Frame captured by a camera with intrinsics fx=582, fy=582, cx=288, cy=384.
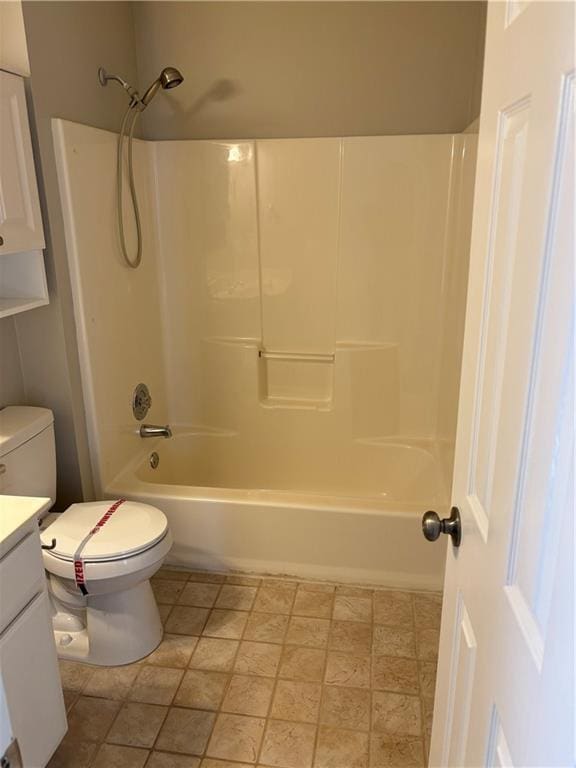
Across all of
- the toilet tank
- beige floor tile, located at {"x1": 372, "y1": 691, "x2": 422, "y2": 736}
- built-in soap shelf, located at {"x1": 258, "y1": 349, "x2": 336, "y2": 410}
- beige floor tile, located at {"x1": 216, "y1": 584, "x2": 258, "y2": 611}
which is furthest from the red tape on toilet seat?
built-in soap shelf, located at {"x1": 258, "y1": 349, "x2": 336, "y2": 410}

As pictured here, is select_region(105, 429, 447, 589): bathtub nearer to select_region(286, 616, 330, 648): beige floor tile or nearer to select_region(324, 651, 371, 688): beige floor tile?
select_region(286, 616, 330, 648): beige floor tile

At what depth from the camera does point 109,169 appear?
2348mm

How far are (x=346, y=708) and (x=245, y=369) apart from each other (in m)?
1.62

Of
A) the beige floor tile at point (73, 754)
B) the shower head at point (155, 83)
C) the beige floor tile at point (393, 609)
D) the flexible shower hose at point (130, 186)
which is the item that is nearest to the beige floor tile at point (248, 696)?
the beige floor tile at point (73, 754)

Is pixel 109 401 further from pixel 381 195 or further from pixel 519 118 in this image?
pixel 519 118

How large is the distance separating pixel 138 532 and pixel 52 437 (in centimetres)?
50

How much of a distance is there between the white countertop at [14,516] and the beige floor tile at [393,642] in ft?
4.10

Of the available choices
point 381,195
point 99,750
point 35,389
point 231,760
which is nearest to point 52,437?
point 35,389

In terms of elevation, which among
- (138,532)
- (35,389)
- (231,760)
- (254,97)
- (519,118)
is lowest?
(231,760)

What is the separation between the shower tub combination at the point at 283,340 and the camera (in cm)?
229

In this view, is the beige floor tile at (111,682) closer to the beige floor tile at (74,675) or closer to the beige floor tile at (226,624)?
the beige floor tile at (74,675)

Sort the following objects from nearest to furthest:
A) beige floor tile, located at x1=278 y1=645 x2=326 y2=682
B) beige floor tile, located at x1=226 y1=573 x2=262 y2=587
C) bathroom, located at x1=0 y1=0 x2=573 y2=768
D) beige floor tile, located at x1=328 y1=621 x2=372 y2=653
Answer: bathroom, located at x1=0 y1=0 x2=573 y2=768
beige floor tile, located at x1=278 y1=645 x2=326 y2=682
beige floor tile, located at x1=328 y1=621 x2=372 y2=653
beige floor tile, located at x1=226 y1=573 x2=262 y2=587

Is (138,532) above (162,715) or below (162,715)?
above

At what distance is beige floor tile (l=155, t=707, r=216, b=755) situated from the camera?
1.65 meters
